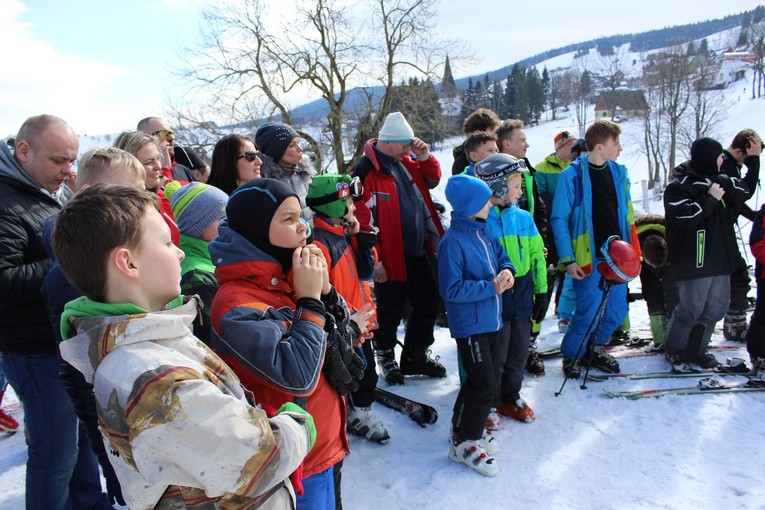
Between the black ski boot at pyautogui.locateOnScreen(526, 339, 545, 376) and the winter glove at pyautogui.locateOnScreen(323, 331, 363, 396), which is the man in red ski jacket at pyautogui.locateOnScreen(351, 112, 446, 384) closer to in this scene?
the black ski boot at pyautogui.locateOnScreen(526, 339, 545, 376)

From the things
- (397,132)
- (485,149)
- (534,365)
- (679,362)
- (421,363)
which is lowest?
(679,362)

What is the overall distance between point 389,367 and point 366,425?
0.95m

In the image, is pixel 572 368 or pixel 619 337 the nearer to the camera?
Result: pixel 572 368

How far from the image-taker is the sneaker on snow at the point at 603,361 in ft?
15.4

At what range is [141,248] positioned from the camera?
4.60ft

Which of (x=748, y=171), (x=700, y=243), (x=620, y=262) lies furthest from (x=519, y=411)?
(x=748, y=171)

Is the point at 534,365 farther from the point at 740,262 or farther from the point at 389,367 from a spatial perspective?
the point at 740,262

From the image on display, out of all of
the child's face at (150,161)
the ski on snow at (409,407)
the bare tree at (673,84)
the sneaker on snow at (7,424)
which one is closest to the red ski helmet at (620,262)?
the ski on snow at (409,407)

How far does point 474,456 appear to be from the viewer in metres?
3.26

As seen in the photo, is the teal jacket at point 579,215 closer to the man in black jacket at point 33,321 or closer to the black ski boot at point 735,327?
the black ski boot at point 735,327

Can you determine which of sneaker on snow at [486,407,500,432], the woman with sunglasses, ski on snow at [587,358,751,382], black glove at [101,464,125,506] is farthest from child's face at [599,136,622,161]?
black glove at [101,464,125,506]

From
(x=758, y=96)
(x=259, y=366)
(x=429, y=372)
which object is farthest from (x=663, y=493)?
(x=758, y=96)

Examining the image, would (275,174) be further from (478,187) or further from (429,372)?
(429,372)

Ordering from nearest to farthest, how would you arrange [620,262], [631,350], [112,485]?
[112,485], [620,262], [631,350]
